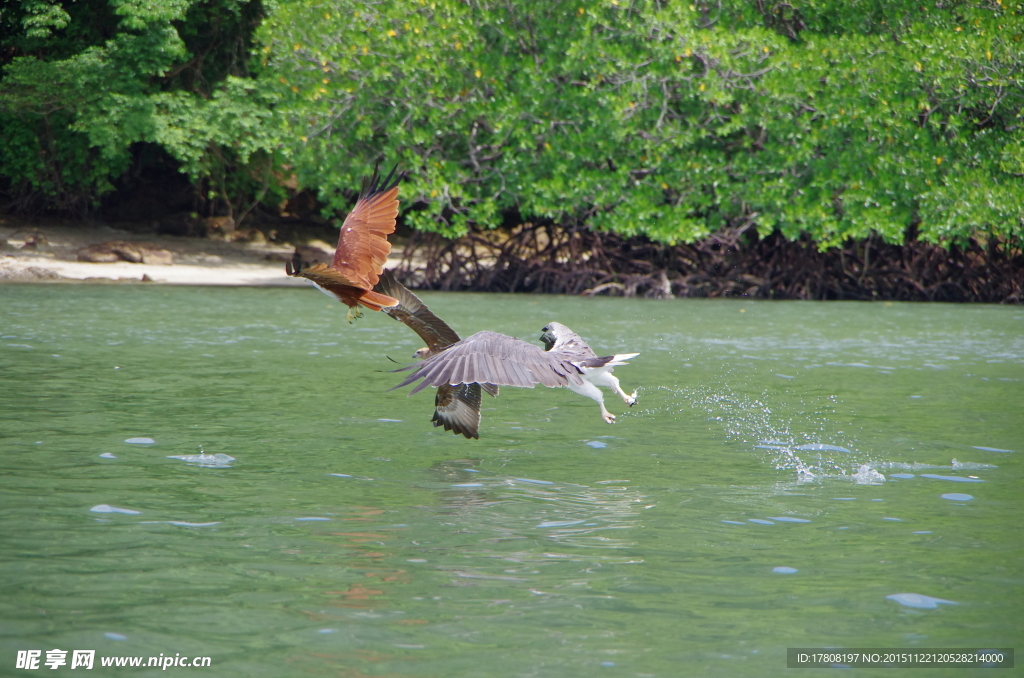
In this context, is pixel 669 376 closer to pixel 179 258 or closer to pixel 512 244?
pixel 512 244

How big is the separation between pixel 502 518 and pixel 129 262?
20.0 metres

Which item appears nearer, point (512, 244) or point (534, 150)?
point (534, 150)

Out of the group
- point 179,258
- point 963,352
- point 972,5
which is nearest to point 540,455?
point 963,352

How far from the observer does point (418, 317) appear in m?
6.98

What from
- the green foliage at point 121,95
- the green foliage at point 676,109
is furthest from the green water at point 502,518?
the green foliage at point 121,95

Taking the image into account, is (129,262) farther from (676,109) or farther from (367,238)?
→ (367,238)

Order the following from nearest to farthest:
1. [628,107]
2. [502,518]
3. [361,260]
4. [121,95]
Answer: [502,518], [361,260], [628,107], [121,95]

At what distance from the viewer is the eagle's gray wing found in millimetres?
5629

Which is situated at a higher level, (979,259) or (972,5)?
(972,5)

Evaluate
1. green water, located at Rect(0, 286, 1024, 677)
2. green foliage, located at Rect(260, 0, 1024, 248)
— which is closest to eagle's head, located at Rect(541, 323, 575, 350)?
green water, located at Rect(0, 286, 1024, 677)

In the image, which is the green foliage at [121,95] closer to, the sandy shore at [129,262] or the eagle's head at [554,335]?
the sandy shore at [129,262]

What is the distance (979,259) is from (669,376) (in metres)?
12.6

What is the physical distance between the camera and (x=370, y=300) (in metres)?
6.49

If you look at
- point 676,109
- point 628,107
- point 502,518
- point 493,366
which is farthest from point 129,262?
point 502,518
